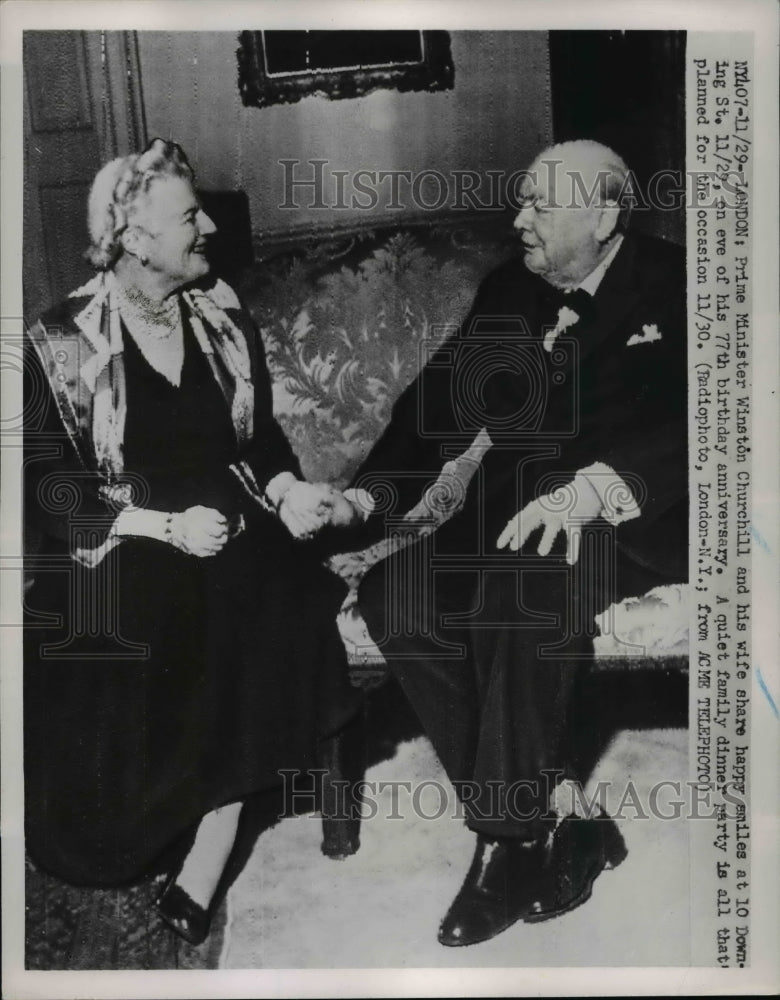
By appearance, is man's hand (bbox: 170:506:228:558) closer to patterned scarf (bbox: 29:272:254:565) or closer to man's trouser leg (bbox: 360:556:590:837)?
patterned scarf (bbox: 29:272:254:565)

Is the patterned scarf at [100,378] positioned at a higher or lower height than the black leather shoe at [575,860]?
higher

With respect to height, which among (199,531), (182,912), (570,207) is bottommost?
(182,912)

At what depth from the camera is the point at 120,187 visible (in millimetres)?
3113

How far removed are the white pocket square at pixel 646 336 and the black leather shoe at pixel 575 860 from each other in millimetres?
1286

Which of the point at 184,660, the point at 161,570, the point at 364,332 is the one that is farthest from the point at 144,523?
the point at 364,332

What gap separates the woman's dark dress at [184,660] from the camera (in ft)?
10.2

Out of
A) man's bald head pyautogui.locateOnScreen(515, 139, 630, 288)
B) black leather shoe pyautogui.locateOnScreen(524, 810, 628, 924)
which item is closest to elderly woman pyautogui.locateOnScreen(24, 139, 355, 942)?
black leather shoe pyautogui.locateOnScreen(524, 810, 628, 924)

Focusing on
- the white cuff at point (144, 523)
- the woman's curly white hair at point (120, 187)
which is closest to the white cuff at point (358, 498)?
the white cuff at point (144, 523)

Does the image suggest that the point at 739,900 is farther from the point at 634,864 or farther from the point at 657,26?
the point at 657,26

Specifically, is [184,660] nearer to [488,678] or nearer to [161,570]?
[161,570]

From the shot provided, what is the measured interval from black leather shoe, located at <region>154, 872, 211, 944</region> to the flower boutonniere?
1.78 m

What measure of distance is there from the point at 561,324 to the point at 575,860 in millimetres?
1462

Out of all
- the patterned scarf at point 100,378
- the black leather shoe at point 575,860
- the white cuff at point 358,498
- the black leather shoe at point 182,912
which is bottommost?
the black leather shoe at point 182,912

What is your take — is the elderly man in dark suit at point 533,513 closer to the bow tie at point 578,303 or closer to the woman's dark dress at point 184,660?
the bow tie at point 578,303
